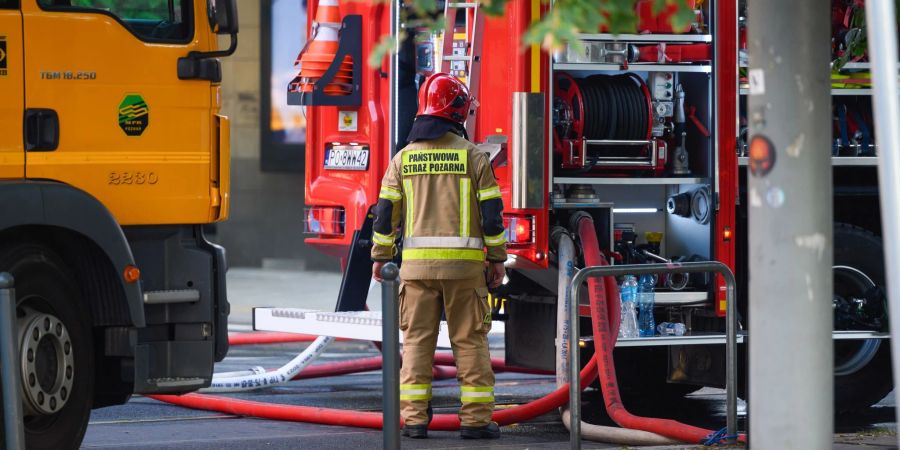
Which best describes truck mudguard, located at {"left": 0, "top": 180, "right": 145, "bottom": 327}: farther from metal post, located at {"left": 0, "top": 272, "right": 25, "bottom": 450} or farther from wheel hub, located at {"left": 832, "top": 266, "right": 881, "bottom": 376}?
wheel hub, located at {"left": 832, "top": 266, "right": 881, "bottom": 376}

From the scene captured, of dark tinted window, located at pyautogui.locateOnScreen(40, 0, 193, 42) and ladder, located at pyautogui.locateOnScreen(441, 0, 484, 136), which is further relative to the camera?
ladder, located at pyautogui.locateOnScreen(441, 0, 484, 136)

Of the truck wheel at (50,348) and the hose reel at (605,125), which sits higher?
the hose reel at (605,125)

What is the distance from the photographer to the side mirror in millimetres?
6723

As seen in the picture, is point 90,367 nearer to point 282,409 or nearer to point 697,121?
point 282,409

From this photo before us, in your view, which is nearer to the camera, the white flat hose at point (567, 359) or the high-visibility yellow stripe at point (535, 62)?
the white flat hose at point (567, 359)

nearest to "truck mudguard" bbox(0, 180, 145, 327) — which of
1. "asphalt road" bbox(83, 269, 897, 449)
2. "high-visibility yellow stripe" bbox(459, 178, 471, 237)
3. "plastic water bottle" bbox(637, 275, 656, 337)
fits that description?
"asphalt road" bbox(83, 269, 897, 449)

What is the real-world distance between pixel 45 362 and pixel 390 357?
1639mm

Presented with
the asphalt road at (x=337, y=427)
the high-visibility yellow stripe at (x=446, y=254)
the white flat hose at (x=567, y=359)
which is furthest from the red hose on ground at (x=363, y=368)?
the high-visibility yellow stripe at (x=446, y=254)

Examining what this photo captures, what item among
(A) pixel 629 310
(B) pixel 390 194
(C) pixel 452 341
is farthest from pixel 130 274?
(A) pixel 629 310

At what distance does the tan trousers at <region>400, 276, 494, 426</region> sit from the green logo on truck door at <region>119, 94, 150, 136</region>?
5.26ft

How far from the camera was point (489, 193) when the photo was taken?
24.0 ft

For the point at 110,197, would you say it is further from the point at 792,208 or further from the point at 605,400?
the point at 792,208

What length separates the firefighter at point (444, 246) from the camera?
24.1ft

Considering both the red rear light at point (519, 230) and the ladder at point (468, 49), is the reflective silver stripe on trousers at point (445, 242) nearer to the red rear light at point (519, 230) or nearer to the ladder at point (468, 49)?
the red rear light at point (519, 230)
